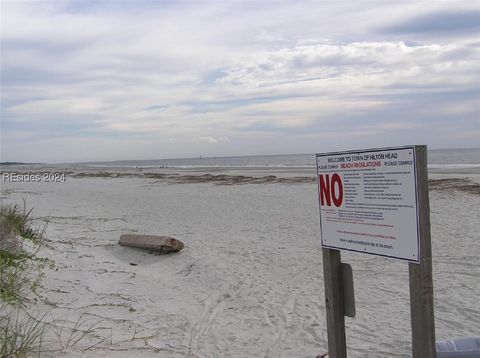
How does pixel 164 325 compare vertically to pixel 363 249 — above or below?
below

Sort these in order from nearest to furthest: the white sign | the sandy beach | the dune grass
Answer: the white sign, the dune grass, the sandy beach

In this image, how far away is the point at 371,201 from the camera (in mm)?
2719

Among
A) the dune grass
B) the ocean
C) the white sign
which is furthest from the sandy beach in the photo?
the ocean

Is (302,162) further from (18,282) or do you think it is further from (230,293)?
(18,282)

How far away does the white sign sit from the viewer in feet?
8.23

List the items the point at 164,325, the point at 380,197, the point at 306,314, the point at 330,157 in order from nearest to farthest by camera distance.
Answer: the point at 380,197
the point at 330,157
the point at 164,325
the point at 306,314

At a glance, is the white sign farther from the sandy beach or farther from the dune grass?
the dune grass

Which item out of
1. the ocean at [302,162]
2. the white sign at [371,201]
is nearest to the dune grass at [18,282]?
the white sign at [371,201]

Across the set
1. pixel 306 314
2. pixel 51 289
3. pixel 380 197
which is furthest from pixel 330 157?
pixel 51 289

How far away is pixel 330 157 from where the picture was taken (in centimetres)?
307

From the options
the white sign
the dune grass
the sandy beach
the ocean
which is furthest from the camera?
the ocean

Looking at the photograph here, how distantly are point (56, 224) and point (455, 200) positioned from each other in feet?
38.3

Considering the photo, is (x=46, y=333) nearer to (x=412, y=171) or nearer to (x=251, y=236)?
(x=412, y=171)

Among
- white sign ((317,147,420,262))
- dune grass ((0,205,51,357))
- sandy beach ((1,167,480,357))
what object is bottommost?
sandy beach ((1,167,480,357))
